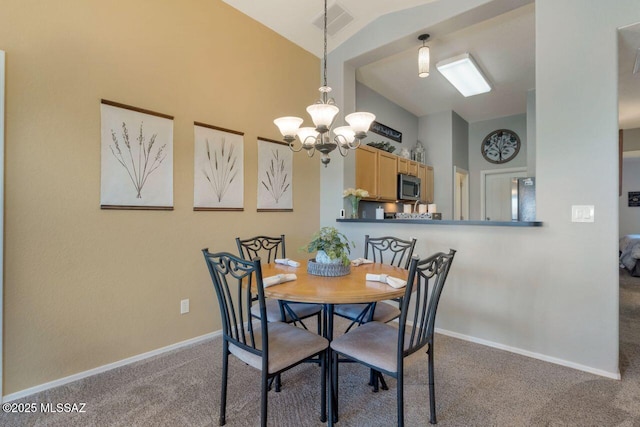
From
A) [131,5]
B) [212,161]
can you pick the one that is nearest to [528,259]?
[212,161]

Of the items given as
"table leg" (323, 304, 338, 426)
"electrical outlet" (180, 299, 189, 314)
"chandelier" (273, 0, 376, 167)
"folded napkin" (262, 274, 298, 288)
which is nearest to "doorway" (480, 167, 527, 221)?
"chandelier" (273, 0, 376, 167)

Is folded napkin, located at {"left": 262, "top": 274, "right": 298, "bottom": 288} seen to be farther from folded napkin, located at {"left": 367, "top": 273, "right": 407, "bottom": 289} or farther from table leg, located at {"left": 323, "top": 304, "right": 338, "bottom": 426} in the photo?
folded napkin, located at {"left": 367, "top": 273, "right": 407, "bottom": 289}

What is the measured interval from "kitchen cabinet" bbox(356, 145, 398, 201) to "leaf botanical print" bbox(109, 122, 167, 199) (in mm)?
2389

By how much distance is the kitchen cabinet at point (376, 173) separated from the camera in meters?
4.03

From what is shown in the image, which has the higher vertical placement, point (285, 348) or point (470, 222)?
point (470, 222)

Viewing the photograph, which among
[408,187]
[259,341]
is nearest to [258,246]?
[259,341]

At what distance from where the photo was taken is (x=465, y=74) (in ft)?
12.7

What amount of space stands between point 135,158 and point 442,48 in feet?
11.4

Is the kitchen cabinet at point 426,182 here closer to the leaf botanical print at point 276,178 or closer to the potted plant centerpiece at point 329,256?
the leaf botanical print at point 276,178

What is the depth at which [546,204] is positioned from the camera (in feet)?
7.89

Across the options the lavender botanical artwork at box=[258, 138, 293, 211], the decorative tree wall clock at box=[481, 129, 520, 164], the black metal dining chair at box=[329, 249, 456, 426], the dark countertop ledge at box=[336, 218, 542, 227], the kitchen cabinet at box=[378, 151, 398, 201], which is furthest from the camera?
the decorative tree wall clock at box=[481, 129, 520, 164]

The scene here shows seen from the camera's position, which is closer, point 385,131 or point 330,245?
point 330,245

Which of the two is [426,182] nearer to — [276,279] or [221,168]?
[221,168]

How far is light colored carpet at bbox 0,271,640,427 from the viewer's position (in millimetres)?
1705
